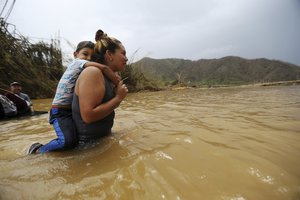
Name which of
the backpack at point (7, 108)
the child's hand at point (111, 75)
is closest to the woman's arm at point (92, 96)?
the child's hand at point (111, 75)

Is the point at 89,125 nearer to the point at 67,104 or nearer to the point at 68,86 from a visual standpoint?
the point at 67,104

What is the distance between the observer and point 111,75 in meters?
1.91

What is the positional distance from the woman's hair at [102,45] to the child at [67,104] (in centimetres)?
11

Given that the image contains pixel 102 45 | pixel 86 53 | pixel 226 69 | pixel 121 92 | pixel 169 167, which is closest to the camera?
pixel 169 167

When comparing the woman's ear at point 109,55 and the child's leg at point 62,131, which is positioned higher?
the woman's ear at point 109,55

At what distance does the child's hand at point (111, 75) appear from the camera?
1885mm

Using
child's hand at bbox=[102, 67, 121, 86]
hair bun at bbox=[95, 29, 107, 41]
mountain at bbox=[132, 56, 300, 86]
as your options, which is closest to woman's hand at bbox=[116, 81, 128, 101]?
child's hand at bbox=[102, 67, 121, 86]

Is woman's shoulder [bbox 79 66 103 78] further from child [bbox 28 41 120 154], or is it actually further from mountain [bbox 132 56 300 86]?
mountain [bbox 132 56 300 86]

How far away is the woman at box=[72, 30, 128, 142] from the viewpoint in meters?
1.71

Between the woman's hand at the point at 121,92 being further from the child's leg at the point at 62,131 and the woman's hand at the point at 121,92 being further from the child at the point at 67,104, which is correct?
the child's leg at the point at 62,131

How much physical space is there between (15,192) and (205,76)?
39923 millimetres

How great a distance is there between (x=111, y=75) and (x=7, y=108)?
322cm

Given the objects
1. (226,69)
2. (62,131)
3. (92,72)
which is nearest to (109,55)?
(92,72)

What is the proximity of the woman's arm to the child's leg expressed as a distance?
0.27 metres
